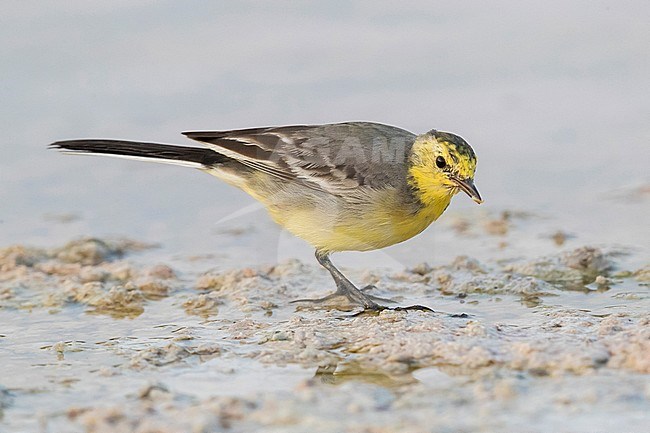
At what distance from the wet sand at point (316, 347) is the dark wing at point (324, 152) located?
2.64 ft

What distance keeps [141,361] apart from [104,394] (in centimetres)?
56

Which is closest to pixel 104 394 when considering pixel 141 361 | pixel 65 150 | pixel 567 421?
pixel 141 361

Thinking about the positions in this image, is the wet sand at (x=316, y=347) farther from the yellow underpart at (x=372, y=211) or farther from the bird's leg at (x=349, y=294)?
the yellow underpart at (x=372, y=211)

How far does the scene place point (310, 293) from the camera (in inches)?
315

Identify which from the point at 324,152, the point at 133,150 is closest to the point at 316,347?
the point at 324,152

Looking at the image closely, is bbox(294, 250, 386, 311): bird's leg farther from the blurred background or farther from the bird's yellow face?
the blurred background

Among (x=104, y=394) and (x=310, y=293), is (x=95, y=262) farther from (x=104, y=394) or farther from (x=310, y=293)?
(x=104, y=394)

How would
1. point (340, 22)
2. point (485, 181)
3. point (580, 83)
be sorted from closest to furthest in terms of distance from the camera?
point (485, 181)
point (580, 83)
point (340, 22)

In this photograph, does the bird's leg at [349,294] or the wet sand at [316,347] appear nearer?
the wet sand at [316,347]

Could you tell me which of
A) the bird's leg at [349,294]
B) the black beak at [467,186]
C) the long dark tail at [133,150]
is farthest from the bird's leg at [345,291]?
the long dark tail at [133,150]

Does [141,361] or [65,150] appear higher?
[65,150]

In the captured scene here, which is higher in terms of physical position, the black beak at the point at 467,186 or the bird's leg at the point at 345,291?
the black beak at the point at 467,186

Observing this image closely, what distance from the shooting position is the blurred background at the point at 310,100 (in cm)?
978

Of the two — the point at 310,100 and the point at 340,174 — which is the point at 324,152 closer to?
the point at 340,174
